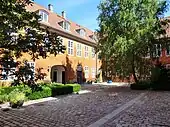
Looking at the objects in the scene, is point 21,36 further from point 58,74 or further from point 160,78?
point 58,74

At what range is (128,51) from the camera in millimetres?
25359

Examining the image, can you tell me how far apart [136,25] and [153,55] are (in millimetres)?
5567

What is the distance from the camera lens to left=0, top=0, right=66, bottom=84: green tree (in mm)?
6527

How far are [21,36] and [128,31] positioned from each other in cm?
2062

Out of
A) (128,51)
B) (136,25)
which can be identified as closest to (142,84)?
(128,51)

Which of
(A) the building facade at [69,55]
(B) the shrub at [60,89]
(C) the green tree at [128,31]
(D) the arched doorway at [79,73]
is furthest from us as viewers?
(D) the arched doorway at [79,73]

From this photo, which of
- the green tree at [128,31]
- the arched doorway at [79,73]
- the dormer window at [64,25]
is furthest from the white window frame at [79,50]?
the green tree at [128,31]

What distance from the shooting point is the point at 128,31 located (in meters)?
26.4

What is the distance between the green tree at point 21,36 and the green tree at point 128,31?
18.4m

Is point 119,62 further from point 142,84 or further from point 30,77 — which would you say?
point 30,77

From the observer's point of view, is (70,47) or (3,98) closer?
(3,98)

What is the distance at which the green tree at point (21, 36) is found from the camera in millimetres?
6527

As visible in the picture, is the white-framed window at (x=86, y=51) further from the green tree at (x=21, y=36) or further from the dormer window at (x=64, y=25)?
the green tree at (x=21, y=36)

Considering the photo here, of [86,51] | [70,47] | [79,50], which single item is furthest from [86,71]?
[70,47]
